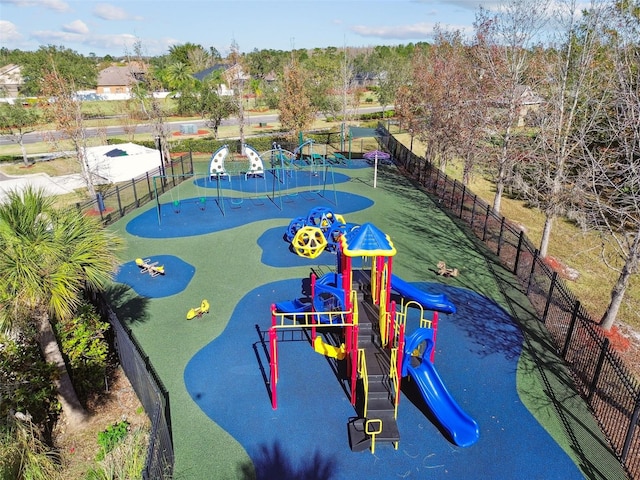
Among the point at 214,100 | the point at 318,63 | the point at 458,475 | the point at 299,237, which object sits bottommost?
the point at 458,475

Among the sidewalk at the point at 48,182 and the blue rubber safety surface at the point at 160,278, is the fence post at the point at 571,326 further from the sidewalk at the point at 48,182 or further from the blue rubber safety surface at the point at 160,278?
the sidewalk at the point at 48,182

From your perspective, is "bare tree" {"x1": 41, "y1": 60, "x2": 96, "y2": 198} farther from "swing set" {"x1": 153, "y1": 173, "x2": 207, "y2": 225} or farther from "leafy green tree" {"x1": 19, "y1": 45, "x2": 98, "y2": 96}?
"leafy green tree" {"x1": 19, "y1": 45, "x2": 98, "y2": 96}

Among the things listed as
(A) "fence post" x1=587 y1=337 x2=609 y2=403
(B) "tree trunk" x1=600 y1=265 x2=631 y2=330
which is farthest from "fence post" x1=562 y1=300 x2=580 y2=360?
(B) "tree trunk" x1=600 y1=265 x2=631 y2=330

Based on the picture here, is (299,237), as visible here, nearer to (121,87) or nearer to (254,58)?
(121,87)

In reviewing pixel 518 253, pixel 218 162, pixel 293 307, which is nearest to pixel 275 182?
pixel 218 162

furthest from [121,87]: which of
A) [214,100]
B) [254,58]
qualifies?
[214,100]

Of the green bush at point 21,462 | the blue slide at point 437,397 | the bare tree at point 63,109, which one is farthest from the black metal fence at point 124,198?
the green bush at point 21,462
